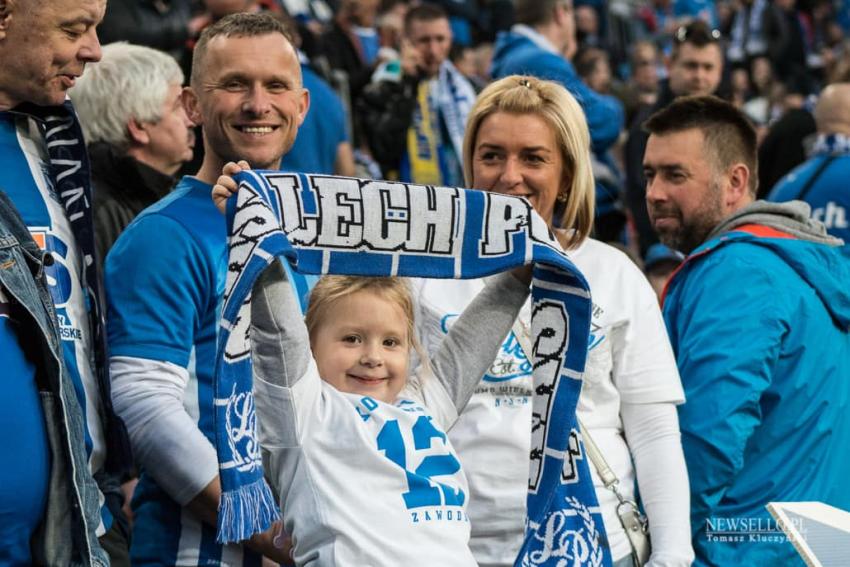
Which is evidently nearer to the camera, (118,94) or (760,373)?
(760,373)

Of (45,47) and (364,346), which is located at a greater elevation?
(45,47)

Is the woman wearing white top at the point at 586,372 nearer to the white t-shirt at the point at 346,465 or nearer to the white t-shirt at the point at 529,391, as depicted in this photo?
the white t-shirt at the point at 529,391

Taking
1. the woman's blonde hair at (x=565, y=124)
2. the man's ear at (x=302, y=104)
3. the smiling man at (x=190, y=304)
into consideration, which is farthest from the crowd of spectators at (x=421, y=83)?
the smiling man at (x=190, y=304)

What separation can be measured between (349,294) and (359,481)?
447 mm

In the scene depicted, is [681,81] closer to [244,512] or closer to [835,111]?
[835,111]

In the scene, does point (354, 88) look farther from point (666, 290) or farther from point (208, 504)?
point (208, 504)

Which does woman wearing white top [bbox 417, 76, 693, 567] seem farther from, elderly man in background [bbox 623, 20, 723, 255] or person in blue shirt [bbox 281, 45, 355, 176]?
elderly man in background [bbox 623, 20, 723, 255]

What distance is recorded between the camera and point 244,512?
2574 millimetres

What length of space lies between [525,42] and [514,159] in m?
3.75

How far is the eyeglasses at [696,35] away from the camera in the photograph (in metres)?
7.52

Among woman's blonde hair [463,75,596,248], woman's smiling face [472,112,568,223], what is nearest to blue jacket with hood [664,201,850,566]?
woman's blonde hair [463,75,596,248]

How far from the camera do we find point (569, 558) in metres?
2.94

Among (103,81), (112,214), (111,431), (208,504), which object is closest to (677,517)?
(208,504)

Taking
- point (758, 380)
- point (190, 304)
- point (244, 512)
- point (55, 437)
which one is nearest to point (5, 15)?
point (190, 304)
